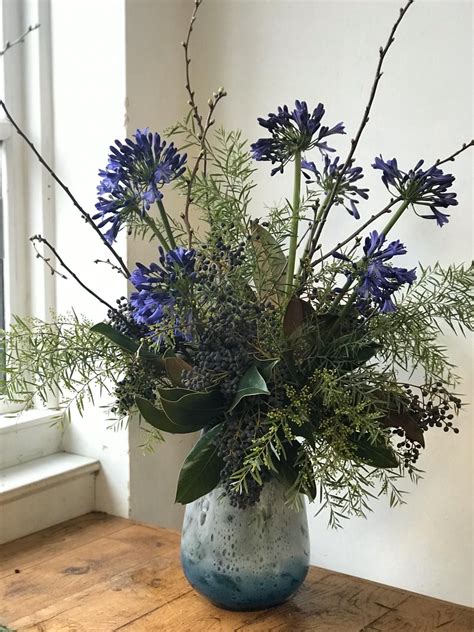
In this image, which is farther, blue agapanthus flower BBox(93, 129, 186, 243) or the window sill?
the window sill

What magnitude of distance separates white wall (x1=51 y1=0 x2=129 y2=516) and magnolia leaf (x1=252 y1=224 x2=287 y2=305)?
0.41 meters

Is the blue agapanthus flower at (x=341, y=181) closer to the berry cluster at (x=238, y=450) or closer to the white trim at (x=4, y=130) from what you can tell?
the berry cluster at (x=238, y=450)

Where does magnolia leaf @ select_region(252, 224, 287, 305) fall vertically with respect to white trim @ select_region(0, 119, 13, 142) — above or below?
below

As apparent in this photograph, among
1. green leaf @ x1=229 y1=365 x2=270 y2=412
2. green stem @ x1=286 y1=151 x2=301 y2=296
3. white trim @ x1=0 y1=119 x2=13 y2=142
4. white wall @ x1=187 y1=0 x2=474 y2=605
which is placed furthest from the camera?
white trim @ x1=0 y1=119 x2=13 y2=142

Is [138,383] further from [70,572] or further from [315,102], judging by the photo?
[315,102]

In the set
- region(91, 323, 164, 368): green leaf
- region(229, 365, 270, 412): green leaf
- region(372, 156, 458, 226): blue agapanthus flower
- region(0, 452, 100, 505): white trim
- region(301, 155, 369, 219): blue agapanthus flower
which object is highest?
region(301, 155, 369, 219): blue agapanthus flower

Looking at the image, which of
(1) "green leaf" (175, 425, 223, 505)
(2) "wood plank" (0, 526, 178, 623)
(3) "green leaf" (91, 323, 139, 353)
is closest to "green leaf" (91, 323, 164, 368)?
(3) "green leaf" (91, 323, 139, 353)

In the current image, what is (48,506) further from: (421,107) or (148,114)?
(421,107)

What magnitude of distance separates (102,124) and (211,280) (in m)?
0.55

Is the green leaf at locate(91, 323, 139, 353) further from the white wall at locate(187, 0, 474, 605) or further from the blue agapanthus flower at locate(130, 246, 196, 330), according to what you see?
the white wall at locate(187, 0, 474, 605)

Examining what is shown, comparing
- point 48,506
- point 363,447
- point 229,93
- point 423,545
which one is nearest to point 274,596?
point 363,447

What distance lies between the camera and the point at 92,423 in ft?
4.58

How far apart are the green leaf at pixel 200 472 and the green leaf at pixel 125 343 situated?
11 centimetres

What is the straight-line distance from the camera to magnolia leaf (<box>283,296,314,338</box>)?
0.91 meters
